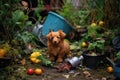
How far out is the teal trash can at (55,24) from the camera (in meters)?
8.32

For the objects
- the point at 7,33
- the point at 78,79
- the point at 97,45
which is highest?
the point at 7,33

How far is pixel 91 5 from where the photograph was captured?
8.26 metres

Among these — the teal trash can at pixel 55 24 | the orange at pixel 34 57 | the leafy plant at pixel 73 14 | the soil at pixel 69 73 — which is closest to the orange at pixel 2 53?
the soil at pixel 69 73

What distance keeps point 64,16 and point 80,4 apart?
0.94 meters

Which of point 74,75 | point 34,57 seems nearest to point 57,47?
point 34,57

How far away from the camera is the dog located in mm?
6973

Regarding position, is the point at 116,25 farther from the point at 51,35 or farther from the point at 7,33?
the point at 7,33

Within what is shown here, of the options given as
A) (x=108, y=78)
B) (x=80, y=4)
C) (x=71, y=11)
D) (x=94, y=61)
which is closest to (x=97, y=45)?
(x=94, y=61)

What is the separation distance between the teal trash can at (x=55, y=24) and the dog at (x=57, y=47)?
3.92 feet

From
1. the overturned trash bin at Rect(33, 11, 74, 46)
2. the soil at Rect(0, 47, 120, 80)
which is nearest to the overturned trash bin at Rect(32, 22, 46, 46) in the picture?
the overturned trash bin at Rect(33, 11, 74, 46)

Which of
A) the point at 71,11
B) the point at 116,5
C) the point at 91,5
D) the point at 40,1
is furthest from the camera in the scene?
the point at 40,1

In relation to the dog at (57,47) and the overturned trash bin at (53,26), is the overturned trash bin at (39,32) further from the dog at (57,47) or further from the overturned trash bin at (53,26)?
the dog at (57,47)

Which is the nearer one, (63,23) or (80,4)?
(63,23)

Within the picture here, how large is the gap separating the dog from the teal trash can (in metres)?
1.20
